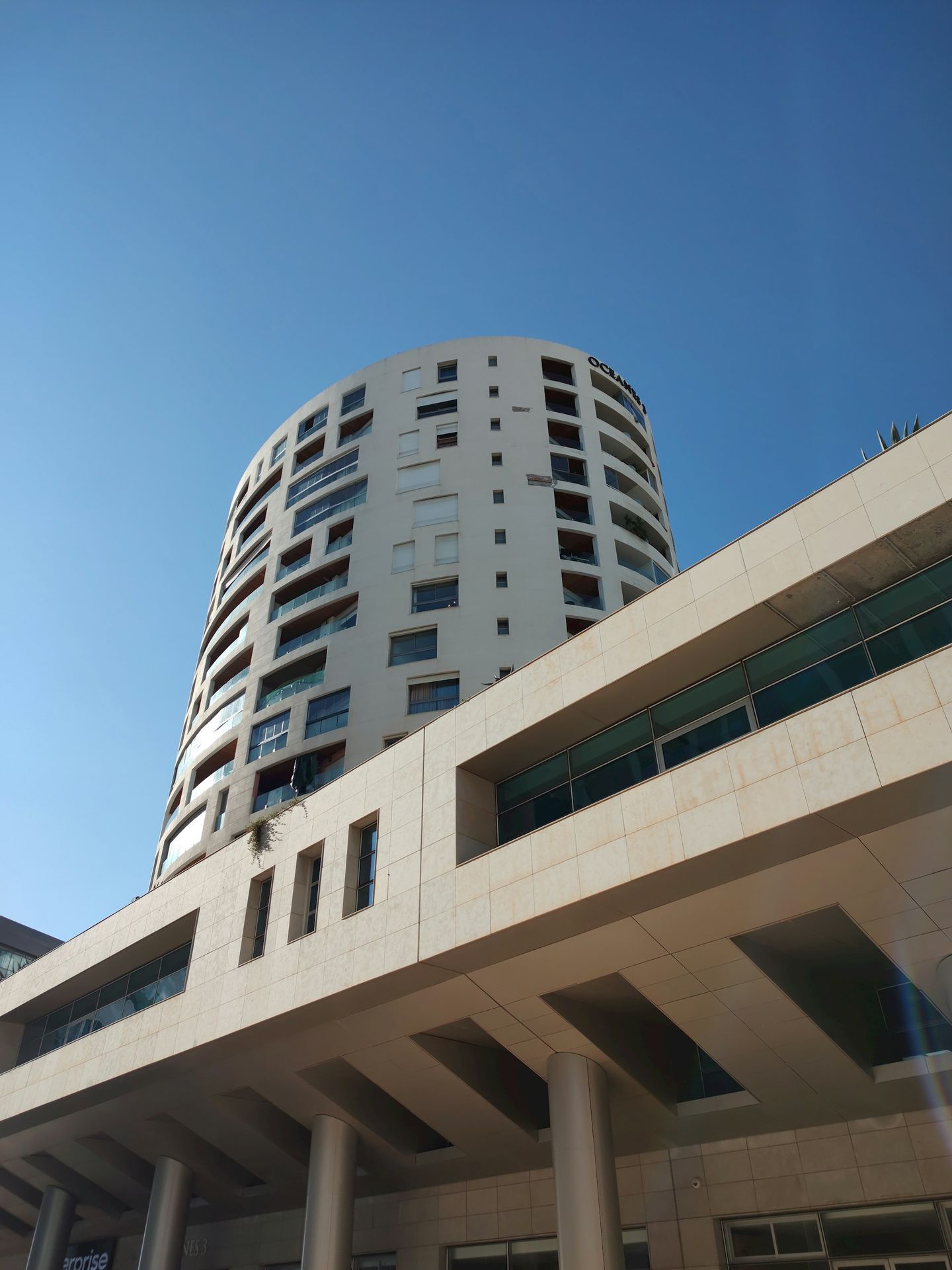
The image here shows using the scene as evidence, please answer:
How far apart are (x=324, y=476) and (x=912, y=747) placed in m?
31.2

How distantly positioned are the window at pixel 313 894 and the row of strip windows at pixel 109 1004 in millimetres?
4499

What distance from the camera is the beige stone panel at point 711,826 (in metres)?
12.4

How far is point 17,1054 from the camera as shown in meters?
29.9

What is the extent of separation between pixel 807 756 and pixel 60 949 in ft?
79.7

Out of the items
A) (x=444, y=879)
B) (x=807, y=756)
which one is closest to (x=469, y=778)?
(x=444, y=879)

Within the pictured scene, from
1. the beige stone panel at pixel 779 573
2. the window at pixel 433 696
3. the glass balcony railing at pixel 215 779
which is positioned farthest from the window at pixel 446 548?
the beige stone panel at pixel 779 573

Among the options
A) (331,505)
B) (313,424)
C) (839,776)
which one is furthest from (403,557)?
(839,776)

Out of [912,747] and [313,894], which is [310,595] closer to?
[313,894]

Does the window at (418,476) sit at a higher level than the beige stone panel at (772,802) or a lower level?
higher

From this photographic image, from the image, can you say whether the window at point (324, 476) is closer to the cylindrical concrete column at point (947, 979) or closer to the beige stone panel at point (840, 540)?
the beige stone panel at point (840, 540)

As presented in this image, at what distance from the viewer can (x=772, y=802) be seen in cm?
1209

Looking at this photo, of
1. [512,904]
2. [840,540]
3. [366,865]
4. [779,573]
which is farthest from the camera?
[366,865]

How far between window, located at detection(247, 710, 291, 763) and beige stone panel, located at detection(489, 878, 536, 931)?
17383mm

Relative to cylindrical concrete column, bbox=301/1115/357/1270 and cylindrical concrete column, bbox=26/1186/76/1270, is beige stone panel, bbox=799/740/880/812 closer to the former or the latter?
cylindrical concrete column, bbox=301/1115/357/1270
